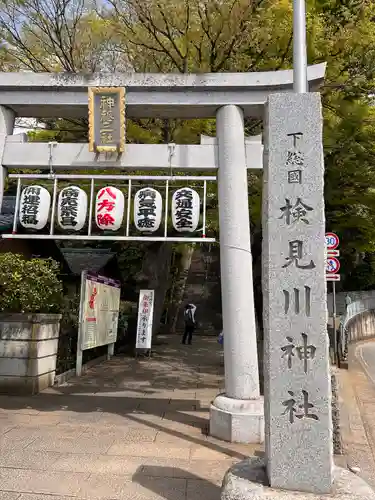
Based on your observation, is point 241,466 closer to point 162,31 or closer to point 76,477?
point 76,477

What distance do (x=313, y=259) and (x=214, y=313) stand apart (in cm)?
2248

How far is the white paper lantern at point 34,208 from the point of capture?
693 cm

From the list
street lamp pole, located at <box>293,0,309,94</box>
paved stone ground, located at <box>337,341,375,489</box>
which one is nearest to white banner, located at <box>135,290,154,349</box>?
paved stone ground, located at <box>337,341,375,489</box>

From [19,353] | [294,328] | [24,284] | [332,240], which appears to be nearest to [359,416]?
[332,240]

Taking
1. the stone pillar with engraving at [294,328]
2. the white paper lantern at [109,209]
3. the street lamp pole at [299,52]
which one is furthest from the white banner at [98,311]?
the stone pillar with engraving at [294,328]

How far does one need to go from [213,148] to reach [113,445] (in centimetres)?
462

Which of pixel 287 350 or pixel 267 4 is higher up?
pixel 267 4

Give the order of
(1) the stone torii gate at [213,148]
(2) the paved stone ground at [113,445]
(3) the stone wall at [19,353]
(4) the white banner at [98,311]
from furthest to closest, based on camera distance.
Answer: (4) the white banner at [98,311], (3) the stone wall at [19,353], (1) the stone torii gate at [213,148], (2) the paved stone ground at [113,445]

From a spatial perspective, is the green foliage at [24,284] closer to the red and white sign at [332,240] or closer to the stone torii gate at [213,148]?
the stone torii gate at [213,148]

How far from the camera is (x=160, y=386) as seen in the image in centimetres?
996

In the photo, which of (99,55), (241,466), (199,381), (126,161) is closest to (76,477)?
(241,466)

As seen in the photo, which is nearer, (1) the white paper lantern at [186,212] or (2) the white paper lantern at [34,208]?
(1) the white paper lantern at [186,212]

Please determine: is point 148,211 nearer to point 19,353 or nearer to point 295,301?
point 295,301

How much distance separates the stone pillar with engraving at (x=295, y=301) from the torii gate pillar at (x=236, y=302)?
2264mm
